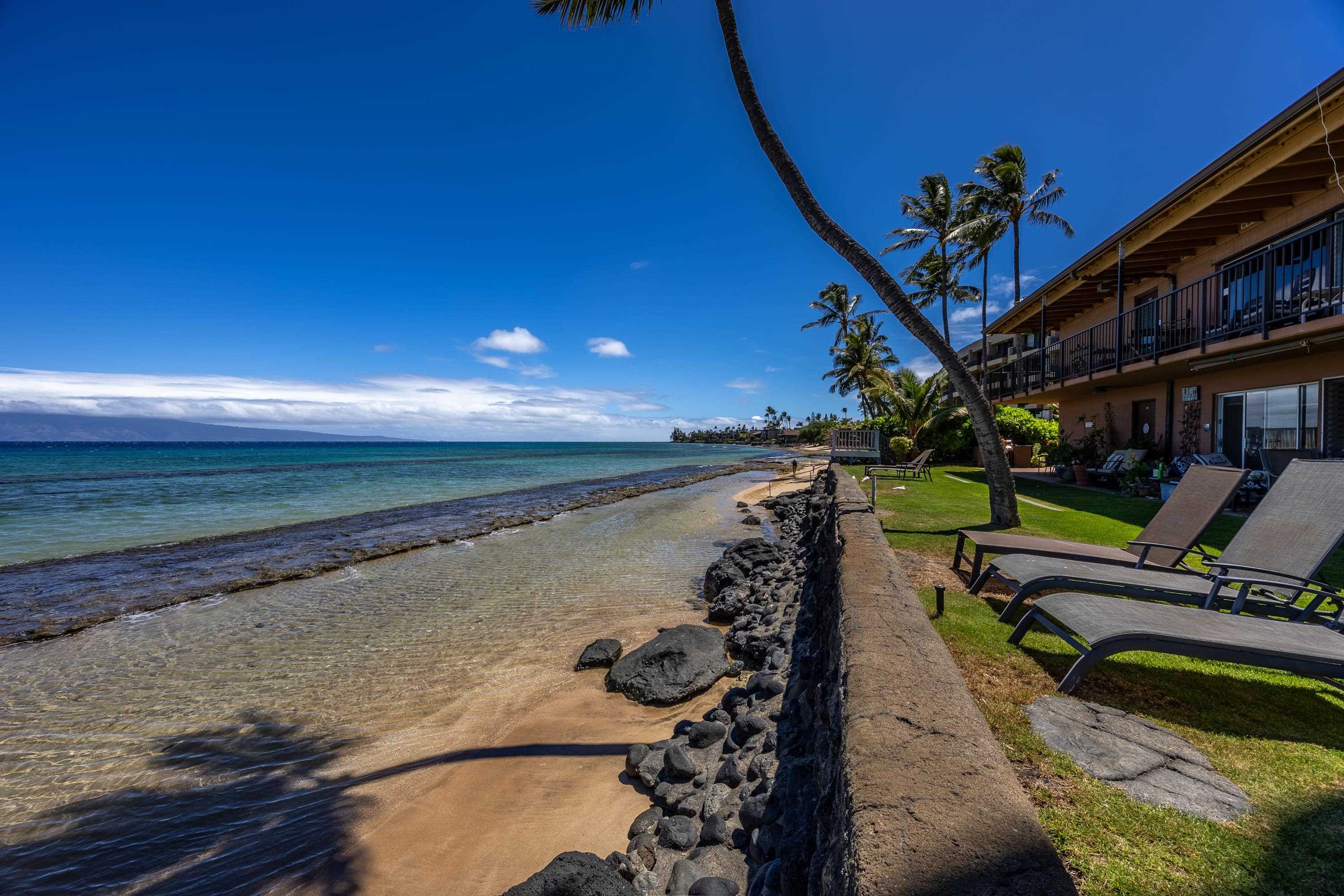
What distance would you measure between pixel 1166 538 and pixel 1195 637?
9.57ft

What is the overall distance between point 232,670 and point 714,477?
1037 inches

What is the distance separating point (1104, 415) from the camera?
16.1 metres

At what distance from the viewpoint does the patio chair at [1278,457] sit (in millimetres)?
8016

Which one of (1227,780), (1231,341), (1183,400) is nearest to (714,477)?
(1183,400)

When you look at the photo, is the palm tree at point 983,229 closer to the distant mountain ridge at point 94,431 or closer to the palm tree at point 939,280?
the palm tree at point 939,280

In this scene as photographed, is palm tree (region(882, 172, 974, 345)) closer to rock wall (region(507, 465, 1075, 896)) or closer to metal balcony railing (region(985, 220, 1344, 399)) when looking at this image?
metal balcony railing (region(985, 220, 1344, 399))

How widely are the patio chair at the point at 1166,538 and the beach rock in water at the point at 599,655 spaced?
369cm

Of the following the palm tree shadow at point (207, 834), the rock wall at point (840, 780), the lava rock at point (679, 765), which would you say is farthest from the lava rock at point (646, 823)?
the palm tree shadow at point (207, 834)

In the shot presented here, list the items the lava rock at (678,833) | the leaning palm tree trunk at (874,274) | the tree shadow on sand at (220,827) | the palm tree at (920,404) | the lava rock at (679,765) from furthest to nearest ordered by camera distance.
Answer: the palm tree at (920,404), the leaning palm tree trunk at (874,274), the lava rock at (679,765), the tree shadow on sand at (220,827), the lava rock at (678,833)

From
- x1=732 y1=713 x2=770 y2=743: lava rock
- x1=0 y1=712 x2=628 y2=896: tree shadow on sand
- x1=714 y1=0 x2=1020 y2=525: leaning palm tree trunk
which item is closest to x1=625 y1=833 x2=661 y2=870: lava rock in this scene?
x1=732 y1=713 x2=770 y2=743: lava rock

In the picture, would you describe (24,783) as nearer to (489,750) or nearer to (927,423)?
(489,750)

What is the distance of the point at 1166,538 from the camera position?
479cm

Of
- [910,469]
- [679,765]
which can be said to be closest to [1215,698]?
[679,765]

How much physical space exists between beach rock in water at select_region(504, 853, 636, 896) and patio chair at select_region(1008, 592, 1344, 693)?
2578 millimetres
